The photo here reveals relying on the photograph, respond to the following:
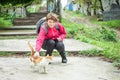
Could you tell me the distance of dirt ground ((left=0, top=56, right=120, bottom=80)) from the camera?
22.6 feet

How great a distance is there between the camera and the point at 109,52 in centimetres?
989

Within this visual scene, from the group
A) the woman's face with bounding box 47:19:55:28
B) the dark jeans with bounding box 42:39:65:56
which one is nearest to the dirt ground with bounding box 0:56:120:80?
the dark jeans with bounding box 42:39:65:56

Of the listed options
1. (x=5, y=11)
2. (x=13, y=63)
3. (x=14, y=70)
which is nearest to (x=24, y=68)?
(x=14, y=70)

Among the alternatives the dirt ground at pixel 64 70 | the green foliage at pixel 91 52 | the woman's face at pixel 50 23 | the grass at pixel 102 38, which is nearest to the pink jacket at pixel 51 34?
the woman's face at pixel 50 23

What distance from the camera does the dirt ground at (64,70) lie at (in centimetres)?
689

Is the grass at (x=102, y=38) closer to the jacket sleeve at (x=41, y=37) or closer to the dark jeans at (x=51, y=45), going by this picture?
the dark jeans at (x=51, y=45)

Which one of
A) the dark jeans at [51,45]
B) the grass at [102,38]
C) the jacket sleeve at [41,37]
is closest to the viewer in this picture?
the jacket sleeve at [41,37]

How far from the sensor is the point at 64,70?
7.62 meters

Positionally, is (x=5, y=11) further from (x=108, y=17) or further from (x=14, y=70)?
(x=14, y=70)

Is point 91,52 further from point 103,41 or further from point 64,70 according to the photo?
point 103,41

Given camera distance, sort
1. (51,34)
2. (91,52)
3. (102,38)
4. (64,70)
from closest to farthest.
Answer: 1. (64,70)
2. (51,34)
3. (91,52)
4. (102,38)

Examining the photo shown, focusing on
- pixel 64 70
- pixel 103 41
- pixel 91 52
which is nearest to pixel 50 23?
pixel 64 70

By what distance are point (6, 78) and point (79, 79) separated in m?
1.37

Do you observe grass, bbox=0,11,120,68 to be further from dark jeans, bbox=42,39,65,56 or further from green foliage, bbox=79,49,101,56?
dark jeans, bbox=42,39,65,56
